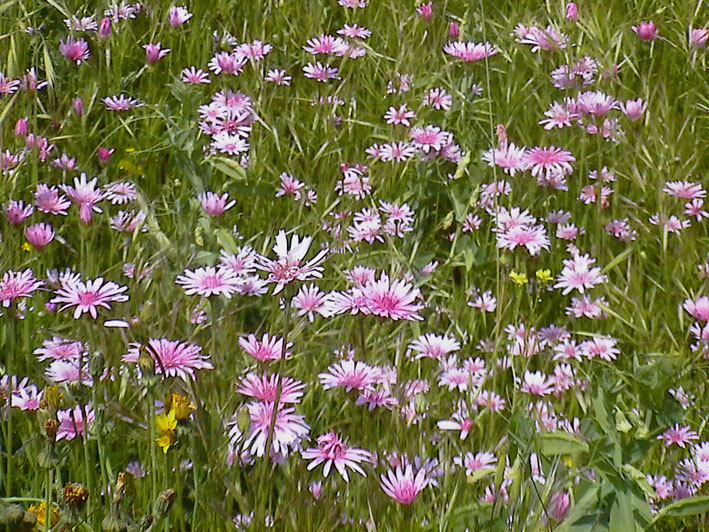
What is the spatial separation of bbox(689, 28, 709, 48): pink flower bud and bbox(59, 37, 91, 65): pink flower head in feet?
5.06

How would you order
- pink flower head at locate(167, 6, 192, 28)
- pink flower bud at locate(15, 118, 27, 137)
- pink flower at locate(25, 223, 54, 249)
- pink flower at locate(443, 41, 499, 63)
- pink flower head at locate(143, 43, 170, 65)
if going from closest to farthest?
pink flower at locate(25, 223, 54, 249) < pink flower bud at locate(15, 118, 27, 137) < pink flower at locate(443, 41, 499, 63) < pink flower head at locate(143, 43, 170, 65) < pink flower head at locate(167, 6, 192, 28)

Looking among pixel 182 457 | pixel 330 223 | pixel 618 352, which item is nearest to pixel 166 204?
pixel 330 223

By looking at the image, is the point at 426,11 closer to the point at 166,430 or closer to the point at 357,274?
the point at 357,274

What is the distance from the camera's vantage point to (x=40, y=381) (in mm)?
1378

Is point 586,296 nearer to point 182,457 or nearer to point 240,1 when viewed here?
point 182,457

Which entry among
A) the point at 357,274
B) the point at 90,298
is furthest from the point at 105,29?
the point at 90,298

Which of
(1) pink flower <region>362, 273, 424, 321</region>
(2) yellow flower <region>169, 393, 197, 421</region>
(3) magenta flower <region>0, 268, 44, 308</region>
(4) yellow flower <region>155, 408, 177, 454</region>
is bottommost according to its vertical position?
(4) yellow flower <region>155, 408, 177, 454</region>

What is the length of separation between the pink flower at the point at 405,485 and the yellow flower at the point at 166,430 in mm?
253

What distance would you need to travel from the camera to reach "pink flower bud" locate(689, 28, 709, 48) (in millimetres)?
2490

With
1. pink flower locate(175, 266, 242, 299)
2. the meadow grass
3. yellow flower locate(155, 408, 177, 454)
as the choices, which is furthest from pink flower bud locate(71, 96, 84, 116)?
yellow flower locate(155, 408, 177, 454)

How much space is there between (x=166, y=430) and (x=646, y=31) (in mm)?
1953

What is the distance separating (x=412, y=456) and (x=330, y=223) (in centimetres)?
74

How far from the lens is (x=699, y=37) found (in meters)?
2.49

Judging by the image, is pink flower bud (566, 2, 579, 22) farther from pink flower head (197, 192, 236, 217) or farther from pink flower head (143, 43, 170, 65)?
pink flower head (197, 192, 236, 217)
